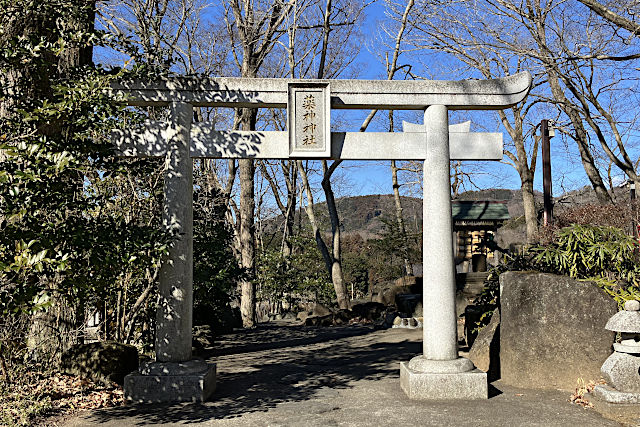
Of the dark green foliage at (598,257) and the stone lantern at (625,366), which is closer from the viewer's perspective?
the stone lantern at (625,366)

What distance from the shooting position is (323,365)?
8875 millimetres

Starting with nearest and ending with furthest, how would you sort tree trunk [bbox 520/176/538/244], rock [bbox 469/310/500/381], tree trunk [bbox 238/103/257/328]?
rock [bbox 469/310/500/381]
tree trunk [bbox 238/103/257/328]
tree trunk [bbox 520/176/538/244]

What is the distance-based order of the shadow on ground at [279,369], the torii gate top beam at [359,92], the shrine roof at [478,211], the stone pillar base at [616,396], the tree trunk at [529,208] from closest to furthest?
the stone pillar base at [616,396], the shadow on ground at [279,369], the torii gate top beam at [359,92], the tree trunk at [529,208], the shrine roof at [478,211]

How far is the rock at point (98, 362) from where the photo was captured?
6.81 meters

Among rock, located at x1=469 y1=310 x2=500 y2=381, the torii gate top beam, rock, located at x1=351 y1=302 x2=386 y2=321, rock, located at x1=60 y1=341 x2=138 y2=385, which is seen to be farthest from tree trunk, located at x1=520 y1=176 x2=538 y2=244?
rock, located at x1=60 y1=341 x2=138 y2=385

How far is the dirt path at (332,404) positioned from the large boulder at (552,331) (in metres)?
0.28

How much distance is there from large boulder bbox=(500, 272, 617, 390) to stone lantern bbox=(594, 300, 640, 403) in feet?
2.31

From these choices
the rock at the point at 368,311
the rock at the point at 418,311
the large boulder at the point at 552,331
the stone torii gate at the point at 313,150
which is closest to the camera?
the stone torii gate at the point at 313,150

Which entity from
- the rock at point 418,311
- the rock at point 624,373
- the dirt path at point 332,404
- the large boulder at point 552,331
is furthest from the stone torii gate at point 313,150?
the rock at point 418,311

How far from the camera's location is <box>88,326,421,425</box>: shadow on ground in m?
5.98

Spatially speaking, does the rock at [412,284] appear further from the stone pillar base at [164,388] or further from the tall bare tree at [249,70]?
the stone pillar base at [164,388]

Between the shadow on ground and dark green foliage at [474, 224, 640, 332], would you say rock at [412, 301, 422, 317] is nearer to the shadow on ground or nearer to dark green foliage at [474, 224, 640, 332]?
the shadow on ground

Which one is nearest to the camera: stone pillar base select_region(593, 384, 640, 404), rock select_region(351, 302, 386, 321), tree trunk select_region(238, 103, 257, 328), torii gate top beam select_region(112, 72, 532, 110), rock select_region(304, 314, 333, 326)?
stone pillar base select_region(593, 384, 640, 404)

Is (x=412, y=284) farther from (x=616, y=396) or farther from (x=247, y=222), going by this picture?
(x=616, y=396)
